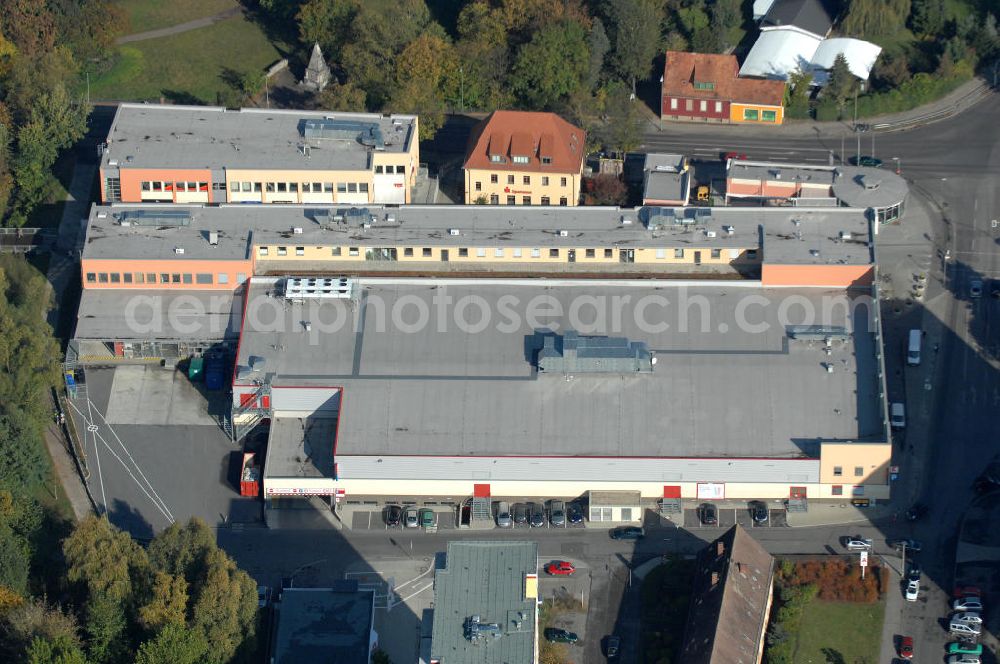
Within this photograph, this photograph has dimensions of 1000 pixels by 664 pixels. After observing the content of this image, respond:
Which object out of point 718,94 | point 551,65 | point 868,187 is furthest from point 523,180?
point 868,187

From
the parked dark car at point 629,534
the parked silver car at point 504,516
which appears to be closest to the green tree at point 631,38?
the parked silver car at point 504,516

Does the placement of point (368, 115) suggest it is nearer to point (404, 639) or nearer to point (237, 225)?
point (237, 225)

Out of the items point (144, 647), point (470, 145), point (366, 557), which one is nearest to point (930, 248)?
point (470, 145)

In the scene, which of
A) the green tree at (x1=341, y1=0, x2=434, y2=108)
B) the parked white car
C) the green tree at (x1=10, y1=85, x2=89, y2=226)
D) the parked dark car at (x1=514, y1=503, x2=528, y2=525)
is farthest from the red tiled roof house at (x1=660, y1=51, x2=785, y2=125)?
the parked white car

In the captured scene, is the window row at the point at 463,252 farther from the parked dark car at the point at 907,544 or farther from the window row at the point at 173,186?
the parked dark car at the point at 907,544

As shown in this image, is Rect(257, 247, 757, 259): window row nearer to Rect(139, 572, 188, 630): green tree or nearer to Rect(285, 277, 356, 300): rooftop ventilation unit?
Rect(285, 277, 356, 300): rooftop ventilation unit
